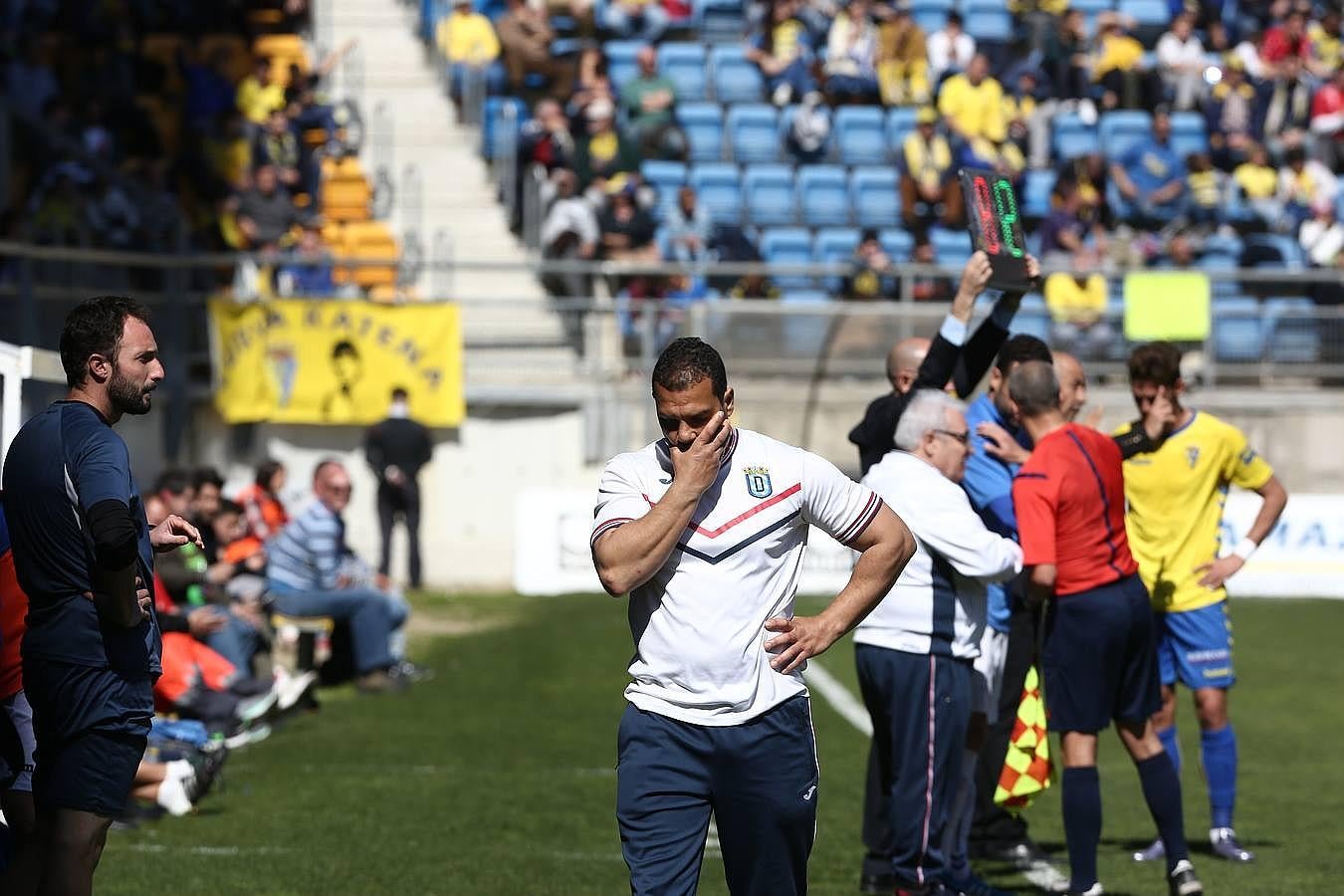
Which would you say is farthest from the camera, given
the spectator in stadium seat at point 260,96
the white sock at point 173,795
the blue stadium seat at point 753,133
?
the blue stadium seat at point 753,133

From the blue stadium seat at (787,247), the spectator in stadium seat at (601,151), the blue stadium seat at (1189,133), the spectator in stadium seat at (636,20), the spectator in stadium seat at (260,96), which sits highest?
the spectator in stadium seat at (636,20)

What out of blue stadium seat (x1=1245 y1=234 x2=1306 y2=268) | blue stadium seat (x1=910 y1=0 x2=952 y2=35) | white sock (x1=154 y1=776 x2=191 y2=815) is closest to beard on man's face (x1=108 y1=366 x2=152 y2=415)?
white sock (x1=154 y1=776 x2=191 y2=815)

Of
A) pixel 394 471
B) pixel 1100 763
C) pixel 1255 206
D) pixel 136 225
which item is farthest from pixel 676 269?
pixel 1100 763

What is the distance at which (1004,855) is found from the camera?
9.13 meters

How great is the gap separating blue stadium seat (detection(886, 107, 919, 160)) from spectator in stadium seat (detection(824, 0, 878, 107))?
1.57ft

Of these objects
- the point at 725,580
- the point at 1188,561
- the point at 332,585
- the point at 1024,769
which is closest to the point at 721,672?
the point at 725,580

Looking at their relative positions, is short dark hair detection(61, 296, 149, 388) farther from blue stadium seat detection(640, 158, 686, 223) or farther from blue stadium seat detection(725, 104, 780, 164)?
blue stadium seat detection(725, 104, 780, 164)

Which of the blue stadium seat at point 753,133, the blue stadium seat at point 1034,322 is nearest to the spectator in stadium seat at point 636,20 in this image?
the blue stadium seat at point 753,133

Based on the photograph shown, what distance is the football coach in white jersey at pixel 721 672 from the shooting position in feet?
18.1

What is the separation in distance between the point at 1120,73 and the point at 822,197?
475cm

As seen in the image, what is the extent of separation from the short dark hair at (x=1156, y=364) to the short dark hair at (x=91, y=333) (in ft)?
15.4

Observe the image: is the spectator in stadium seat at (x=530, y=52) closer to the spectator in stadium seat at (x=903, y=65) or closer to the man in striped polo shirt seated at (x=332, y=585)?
the spectator in stadium seat at (x=903, y=65)

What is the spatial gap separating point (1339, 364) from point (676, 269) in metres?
6.90

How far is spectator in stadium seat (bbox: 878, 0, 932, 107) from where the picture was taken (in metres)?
25.8
